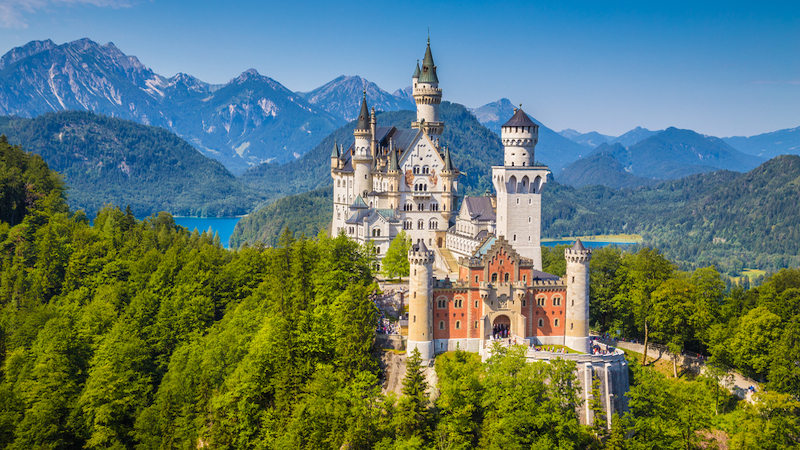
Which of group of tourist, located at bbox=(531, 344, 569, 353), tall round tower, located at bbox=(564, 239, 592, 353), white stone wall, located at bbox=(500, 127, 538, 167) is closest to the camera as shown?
group of tourist, located at bbox=(531, 344, 569, 353)

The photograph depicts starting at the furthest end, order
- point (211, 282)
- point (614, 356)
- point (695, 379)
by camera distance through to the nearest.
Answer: point (211, 282) → point (695, 379) → point (614, 356)

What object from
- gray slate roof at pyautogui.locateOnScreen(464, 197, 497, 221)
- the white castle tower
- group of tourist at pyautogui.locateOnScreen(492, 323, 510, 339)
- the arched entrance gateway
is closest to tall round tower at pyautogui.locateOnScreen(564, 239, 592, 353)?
the arched entrance gateway

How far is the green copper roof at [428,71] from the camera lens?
101m

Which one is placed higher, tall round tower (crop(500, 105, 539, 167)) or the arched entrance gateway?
tall round tower (crop(500, 105, 539, 167))

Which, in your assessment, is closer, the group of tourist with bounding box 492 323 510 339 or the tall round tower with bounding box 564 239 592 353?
the tall round tower with bounding box 564 239 592 353

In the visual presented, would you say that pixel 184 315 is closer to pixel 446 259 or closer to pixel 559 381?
pixel 446 259

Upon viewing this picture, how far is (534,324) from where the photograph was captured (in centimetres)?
6688

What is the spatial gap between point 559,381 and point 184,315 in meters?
41.8

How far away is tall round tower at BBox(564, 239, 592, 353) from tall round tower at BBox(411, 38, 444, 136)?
1547 inches

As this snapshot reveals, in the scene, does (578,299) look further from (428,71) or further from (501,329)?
(428,71)

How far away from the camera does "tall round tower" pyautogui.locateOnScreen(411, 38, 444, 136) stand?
329 feet

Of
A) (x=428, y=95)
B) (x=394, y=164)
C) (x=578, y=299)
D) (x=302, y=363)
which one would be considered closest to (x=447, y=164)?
(x=394, y=164)

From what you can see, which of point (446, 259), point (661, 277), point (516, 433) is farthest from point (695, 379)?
point (446, 259)

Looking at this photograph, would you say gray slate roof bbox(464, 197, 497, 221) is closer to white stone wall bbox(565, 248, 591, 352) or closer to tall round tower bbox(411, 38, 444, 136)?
tall round tower bbox(411, 38, 444, 136)
